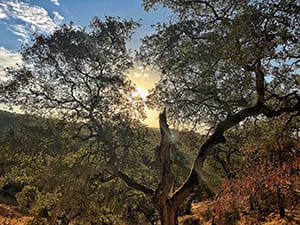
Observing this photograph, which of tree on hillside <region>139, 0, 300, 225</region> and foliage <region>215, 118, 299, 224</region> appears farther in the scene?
foliage <region>215, 118, 299, 224</region>

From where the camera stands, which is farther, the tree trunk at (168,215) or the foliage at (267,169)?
the foliage at (267,169)

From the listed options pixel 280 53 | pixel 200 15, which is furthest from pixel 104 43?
pixel 280 53

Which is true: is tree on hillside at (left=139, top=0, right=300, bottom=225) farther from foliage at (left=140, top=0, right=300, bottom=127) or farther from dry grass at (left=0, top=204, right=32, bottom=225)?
dry grass at (left=0, top=204, right=32, bottom=225)

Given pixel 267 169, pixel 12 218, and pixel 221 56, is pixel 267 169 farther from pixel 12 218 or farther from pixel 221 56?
pixel 12 218

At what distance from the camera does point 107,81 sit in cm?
1246

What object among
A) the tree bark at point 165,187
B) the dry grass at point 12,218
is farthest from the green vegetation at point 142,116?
the dry grass at point 12,218

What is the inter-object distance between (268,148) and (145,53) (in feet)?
19.6

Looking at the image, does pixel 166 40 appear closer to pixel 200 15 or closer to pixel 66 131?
pixel 200 15

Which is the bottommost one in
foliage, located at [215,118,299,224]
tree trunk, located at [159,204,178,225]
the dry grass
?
tree trunk, located at [159,204,178,225]

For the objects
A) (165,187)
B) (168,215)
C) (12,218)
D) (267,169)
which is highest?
(267,169)

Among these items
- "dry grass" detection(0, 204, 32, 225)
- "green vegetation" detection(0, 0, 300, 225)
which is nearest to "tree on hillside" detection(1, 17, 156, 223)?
"green vegetation" detection(0, 0, 300, 225)

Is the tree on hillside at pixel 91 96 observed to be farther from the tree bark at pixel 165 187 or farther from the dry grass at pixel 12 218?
the dry grass at pixel 12 218

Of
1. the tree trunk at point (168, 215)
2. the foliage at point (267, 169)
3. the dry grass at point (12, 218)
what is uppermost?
the foliage at point (267, 169)

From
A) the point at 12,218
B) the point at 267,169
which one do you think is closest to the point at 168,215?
the point at 267,169
